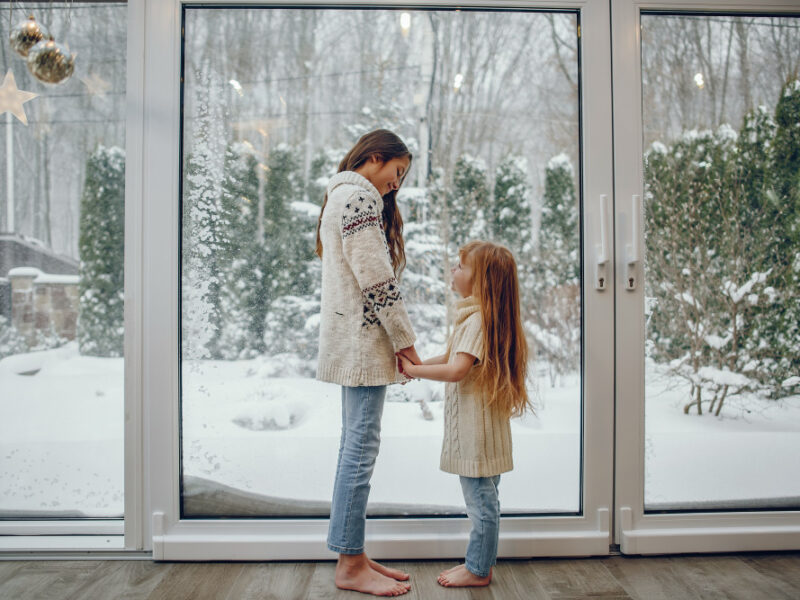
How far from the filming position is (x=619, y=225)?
1.76 meters

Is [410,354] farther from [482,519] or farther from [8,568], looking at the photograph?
[8,568]

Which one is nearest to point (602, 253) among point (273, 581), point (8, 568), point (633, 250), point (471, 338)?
point (633, 250)

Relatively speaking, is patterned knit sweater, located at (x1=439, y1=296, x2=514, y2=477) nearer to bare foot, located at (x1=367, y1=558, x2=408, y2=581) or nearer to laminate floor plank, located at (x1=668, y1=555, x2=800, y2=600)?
bare foot, located at (x1=367, y1=558, x2=408, y2=581)

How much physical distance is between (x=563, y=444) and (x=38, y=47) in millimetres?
1981

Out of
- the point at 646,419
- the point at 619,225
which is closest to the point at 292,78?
the point at 619,225

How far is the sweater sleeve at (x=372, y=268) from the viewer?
1.39 metres

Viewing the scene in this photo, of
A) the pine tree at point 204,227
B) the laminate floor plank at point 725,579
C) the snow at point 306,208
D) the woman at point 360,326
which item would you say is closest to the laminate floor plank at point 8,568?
the pine tree at point 204,227

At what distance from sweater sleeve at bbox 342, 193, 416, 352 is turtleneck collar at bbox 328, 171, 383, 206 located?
0.05m

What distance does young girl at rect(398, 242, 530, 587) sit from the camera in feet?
4.80

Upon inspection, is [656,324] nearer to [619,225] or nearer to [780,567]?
[619,225]

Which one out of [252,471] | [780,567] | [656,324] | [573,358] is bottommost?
[780,567]

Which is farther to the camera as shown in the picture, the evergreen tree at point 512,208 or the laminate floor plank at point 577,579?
the evergreen tree at point 512,208

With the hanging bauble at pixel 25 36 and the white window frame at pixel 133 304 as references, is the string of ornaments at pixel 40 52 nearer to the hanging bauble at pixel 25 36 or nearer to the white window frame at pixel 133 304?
the hanging bauble at pixel 25 36

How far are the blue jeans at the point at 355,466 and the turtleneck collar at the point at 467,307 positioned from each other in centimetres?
30
